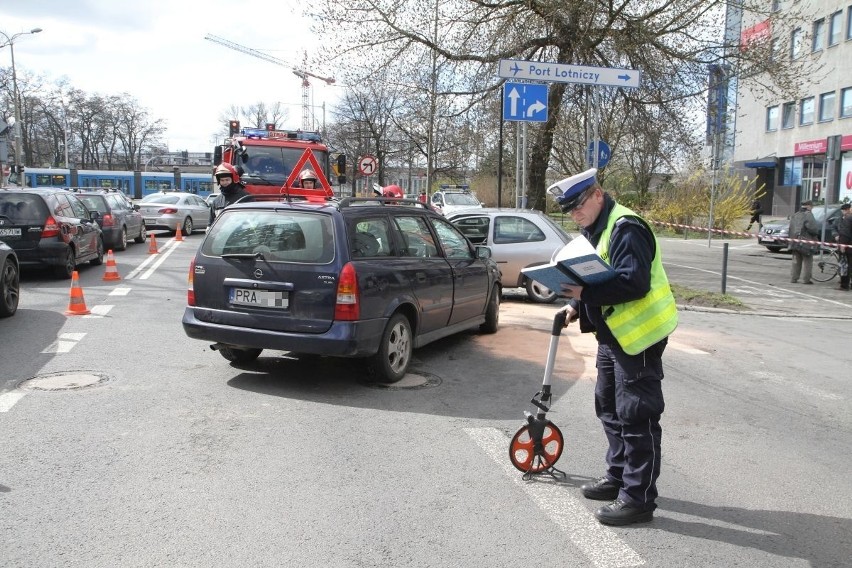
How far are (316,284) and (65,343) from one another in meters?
3.48

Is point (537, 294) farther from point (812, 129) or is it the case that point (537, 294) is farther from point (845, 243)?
point (812, 129)

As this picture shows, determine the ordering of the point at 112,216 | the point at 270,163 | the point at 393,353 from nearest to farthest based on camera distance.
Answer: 1. the point at 393,353
2. the point at 270,163
3. the point at 112,216

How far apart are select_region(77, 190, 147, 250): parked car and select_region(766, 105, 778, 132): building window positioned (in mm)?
41406

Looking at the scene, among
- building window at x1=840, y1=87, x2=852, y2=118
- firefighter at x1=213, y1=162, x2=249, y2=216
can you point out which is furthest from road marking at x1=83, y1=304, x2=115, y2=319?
building window at x1=840, y1=87, x2=852, y2=118

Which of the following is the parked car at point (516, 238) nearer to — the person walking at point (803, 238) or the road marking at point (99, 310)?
the road marking at point (99, 310)

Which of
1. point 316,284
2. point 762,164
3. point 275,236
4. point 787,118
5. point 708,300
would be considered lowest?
point 708,300

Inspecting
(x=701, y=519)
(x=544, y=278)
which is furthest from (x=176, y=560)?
(x=701, y=519)

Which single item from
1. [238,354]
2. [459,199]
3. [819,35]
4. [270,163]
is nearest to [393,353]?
[238,354]

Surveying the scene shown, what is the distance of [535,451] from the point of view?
4.40 metres

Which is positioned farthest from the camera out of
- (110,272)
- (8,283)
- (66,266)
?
(110,272)

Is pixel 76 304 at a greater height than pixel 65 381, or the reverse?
pixel 76 304

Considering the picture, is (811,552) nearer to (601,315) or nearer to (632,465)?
(632,465)

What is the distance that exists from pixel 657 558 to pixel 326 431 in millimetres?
2531

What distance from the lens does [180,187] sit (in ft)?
172
